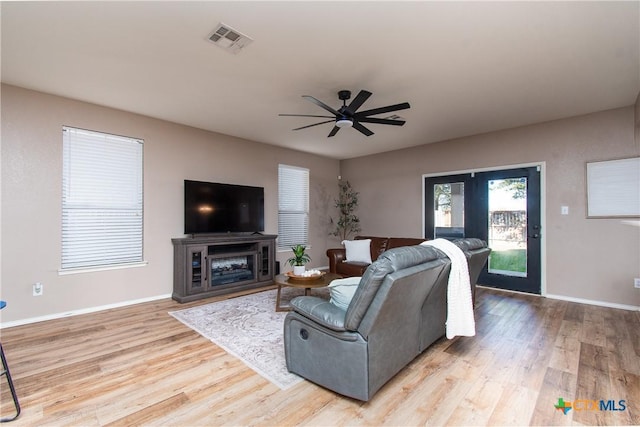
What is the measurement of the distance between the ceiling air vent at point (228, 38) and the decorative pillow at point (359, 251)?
3.46 metres

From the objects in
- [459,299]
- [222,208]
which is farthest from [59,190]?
[459,299]

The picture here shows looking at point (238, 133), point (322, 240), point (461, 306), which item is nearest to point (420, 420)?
point (461, 306)

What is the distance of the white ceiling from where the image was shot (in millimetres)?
2127

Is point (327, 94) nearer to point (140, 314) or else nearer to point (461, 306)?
point (461, 306)

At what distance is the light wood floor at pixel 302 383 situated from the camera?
70.1 inches

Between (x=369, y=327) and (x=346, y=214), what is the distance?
5338mm

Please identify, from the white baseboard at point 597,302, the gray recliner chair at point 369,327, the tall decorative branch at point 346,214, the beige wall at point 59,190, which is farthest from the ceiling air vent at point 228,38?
the white baseboard at point 597,302

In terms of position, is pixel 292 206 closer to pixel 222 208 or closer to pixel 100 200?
pixel 222 208

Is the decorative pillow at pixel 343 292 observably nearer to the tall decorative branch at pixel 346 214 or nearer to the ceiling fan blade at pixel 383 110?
the ceiling fan blade at pixel 383 110

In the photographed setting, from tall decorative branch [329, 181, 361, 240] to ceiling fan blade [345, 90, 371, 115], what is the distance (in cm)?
399

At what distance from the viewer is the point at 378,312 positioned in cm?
174

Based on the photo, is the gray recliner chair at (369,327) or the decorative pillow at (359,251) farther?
the decorative pillow at (359,251)

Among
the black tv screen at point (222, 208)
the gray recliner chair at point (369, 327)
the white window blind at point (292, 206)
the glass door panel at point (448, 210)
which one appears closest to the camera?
the gray recliner chair at point (369, 327)

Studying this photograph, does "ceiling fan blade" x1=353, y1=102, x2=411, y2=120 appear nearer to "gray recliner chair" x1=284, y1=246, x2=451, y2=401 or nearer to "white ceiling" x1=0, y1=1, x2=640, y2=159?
"white ceiling" x1=0, y1=1, x2=640, y2=159
